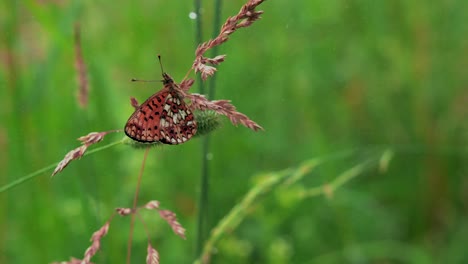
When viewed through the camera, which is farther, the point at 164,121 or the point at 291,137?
the point at 291,137

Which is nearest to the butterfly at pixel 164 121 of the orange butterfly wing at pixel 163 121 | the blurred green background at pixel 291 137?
the orange butterfly wing at pixel 163 121

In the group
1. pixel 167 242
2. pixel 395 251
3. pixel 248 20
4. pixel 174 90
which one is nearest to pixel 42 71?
pixel 167 242

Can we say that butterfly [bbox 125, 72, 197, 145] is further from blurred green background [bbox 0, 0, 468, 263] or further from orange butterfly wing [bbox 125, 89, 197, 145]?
blurred green background [bbox 0, 0, 468, 263]

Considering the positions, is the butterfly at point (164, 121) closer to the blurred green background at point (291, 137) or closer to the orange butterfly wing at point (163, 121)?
the orange butterfly wing at point (163, 121)

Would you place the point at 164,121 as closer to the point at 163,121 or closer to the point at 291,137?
the point at 163,121

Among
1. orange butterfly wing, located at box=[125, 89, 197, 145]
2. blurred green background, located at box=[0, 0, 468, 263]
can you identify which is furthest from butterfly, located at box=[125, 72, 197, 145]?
blurred green background, located at box=[0, 0, 468, 263]

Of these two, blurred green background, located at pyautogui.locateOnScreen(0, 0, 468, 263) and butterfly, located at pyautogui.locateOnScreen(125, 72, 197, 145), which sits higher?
butterfly, located at pyautogui.locateOnScreen(125, 72, 197, 145)

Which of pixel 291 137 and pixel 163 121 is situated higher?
pixel 163 121

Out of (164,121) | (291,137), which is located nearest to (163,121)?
(164,121)
